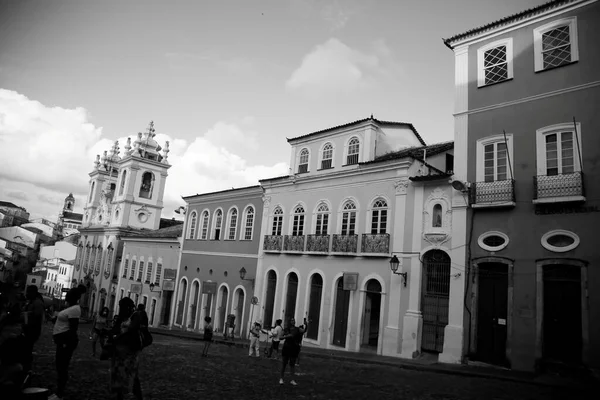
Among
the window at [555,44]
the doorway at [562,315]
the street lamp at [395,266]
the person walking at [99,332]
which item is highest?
the window at [555,44]

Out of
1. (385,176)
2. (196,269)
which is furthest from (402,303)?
(196,269)

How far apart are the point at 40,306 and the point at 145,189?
43.0 m

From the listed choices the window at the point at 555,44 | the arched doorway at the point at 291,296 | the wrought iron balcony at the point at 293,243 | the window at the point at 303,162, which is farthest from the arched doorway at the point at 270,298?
the window at the point at 555,44

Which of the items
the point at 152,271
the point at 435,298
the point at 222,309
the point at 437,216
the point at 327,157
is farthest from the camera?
the point at 152,271

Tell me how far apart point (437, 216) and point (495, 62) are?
631cm

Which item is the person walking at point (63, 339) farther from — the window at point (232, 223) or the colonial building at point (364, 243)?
the window at point (232, 223)

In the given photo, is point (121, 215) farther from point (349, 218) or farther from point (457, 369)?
point (457, 369)

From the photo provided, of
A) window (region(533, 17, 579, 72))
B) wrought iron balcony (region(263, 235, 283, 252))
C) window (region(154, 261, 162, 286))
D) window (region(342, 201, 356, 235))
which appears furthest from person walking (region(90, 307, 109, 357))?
window (region(154, 261, 162, 286))

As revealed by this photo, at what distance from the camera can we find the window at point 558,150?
1405 cm

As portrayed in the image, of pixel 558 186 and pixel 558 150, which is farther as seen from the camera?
pixel 558 150

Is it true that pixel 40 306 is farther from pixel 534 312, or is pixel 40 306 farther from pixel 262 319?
pixel 262 319

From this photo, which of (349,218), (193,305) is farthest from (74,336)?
(193,305)

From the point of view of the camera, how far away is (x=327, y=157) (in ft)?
75.4

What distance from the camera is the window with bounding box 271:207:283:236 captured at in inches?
971
